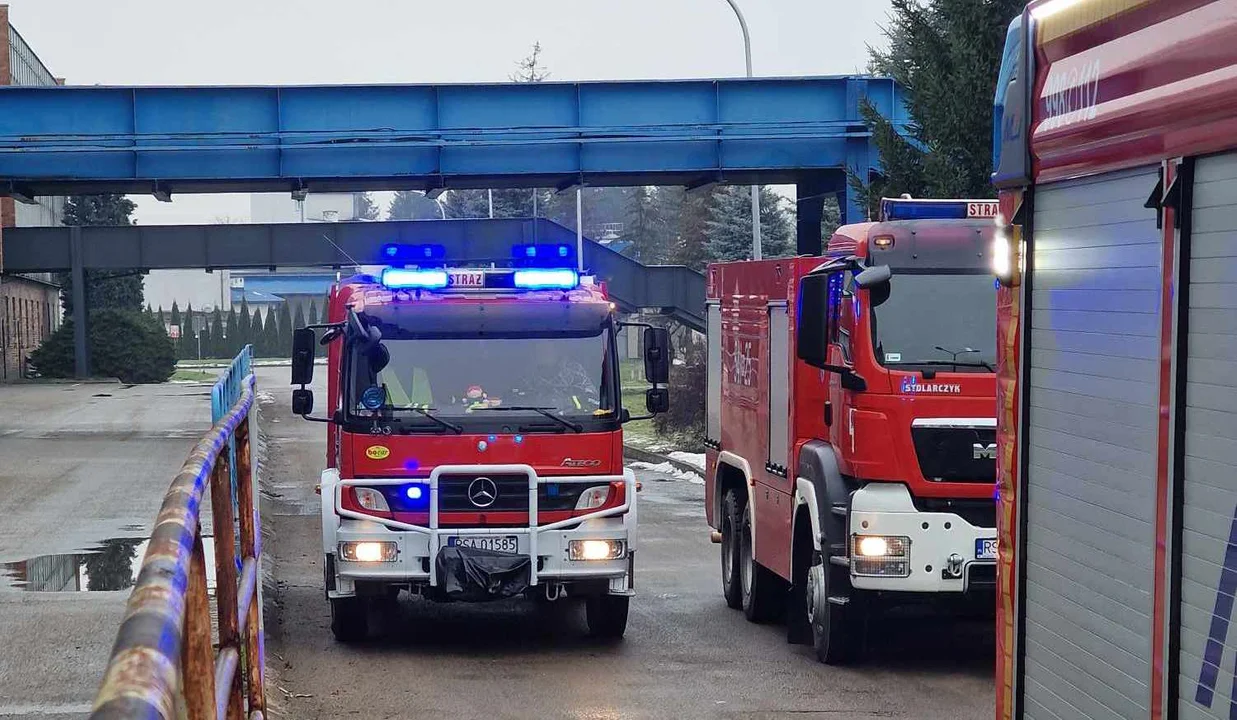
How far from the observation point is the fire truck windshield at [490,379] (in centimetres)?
1169

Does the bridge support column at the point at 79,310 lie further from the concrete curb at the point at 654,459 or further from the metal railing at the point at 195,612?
the metal railing at the point at 195,612

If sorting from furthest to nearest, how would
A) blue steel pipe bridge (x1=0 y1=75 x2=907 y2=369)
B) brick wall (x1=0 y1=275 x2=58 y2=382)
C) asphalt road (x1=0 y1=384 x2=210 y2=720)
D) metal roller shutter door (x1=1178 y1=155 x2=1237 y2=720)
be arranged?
brick wall (x1=0 y1=275 x2=58 y2=382) → blue steel pipe bridge (x1=0 y1=75 x2=907 y2=369) → asphalt road (x1=0 y1=384 x2=210 y2=720) → metal roller shutter door (x1=1178 y1=155 x2=1237 y2=720)

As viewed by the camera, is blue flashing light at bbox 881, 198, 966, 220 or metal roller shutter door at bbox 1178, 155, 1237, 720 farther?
blue flashing light at bbox 881, 198, 966, 220

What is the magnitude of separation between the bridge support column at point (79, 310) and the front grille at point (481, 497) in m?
44.3

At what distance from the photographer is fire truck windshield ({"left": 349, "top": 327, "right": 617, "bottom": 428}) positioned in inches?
460

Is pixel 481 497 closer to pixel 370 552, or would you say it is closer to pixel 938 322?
pixel 370 552

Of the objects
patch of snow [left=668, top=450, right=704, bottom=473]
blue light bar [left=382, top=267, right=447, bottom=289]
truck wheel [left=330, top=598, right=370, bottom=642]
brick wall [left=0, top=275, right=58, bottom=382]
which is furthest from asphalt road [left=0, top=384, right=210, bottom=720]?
brick wall [left=0, top=275, right=58, bottom=382]

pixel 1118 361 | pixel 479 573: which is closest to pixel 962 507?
pixel 479 573

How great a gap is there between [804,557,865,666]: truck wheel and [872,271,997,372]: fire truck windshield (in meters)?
1.47

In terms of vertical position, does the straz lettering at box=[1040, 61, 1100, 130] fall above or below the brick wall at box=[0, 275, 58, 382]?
above

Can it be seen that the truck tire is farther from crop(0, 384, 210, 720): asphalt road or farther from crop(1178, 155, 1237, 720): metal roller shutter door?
crop(1178, 155, 1237, 720): metal roller shutter door

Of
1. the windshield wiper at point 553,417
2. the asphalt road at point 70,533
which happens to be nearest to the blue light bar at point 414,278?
the windshield wiper at point 553,417

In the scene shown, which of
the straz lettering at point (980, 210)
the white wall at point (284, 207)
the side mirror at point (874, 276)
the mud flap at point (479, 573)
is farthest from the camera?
the white wall at point (284, 207)

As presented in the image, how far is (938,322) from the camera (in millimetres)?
10688
